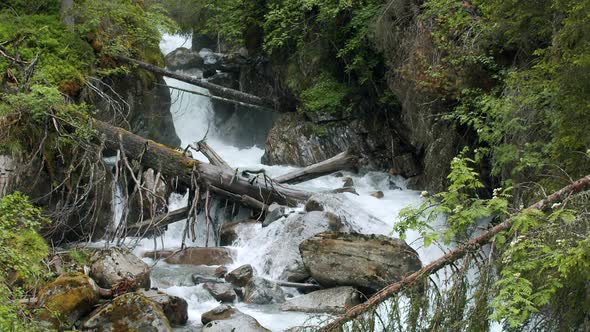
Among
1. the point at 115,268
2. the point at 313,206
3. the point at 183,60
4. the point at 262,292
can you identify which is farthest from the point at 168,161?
the point at 183,60

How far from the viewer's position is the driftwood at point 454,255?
365cm

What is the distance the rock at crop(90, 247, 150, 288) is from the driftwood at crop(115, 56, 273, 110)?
6261 mm

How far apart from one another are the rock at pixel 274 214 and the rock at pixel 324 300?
2550 mm

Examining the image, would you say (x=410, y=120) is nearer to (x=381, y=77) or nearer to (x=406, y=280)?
(x=381, y=77)

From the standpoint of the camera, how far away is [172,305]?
312 inches

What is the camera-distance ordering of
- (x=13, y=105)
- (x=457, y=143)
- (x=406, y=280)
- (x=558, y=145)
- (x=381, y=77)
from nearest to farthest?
1. (x=406, y=280)
2. (x=558, y=145)
3. (x=13, y=105)
4. (x=457, y=143)
5. (x=381, y=77)

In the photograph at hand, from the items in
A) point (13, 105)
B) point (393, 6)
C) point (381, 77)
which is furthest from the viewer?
point (381, 77)

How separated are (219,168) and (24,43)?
414 cm

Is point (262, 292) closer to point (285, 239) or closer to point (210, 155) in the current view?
point (285, 239)

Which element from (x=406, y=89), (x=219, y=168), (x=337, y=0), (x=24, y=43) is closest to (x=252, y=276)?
(x=219, y=168)

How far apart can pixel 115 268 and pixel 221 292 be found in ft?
5.04

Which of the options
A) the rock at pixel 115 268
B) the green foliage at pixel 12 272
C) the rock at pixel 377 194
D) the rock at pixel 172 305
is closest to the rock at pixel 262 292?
the rock at pixel 172 305

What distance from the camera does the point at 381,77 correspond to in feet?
49.5

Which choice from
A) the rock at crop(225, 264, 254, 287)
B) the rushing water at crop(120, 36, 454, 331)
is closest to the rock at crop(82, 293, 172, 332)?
the rushing water at crop(120, 36, 454, 331)
